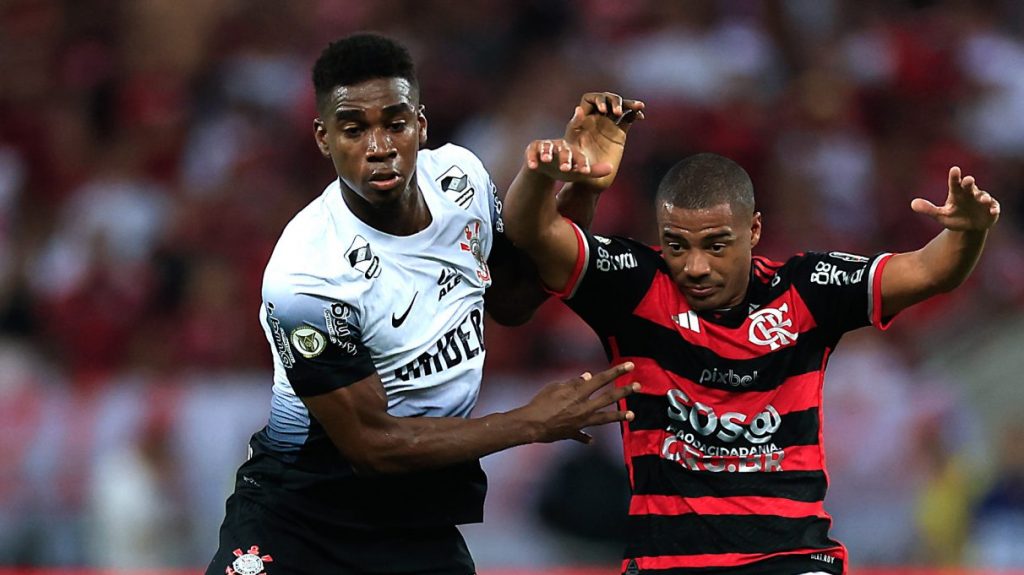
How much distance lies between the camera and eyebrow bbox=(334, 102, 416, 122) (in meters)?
4.36

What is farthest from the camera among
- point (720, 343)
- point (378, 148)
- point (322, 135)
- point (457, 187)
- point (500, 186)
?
point (500, 186)

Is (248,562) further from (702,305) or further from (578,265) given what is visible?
(702,305)

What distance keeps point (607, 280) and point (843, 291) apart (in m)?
0.70

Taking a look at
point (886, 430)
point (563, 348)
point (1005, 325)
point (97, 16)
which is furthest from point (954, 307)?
point (97, 16)

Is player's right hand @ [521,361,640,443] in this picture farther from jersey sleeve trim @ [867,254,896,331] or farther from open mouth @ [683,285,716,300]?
jersey sleeve trim @ [867,254,896,331]

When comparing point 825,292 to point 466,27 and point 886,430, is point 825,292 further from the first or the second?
point 466,27

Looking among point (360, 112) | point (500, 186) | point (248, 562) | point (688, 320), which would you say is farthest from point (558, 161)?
point (500, 186)

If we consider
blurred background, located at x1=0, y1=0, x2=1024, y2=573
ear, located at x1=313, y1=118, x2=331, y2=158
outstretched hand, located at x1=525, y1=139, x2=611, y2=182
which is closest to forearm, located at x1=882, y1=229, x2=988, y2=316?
outstretched hand, located at x1=525, y1=139, x2=611, y2=182

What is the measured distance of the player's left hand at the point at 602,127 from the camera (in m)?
4.62

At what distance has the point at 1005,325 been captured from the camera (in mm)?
8914

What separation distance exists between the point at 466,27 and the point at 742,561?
6.76 metres

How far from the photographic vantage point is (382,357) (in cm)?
454

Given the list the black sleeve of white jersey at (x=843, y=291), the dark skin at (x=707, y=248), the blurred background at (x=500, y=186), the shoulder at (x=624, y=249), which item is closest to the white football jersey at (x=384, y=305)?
the shoulder at (x=624, y=249)

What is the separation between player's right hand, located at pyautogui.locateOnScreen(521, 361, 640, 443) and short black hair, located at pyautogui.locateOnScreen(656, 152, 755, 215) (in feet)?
1.73
